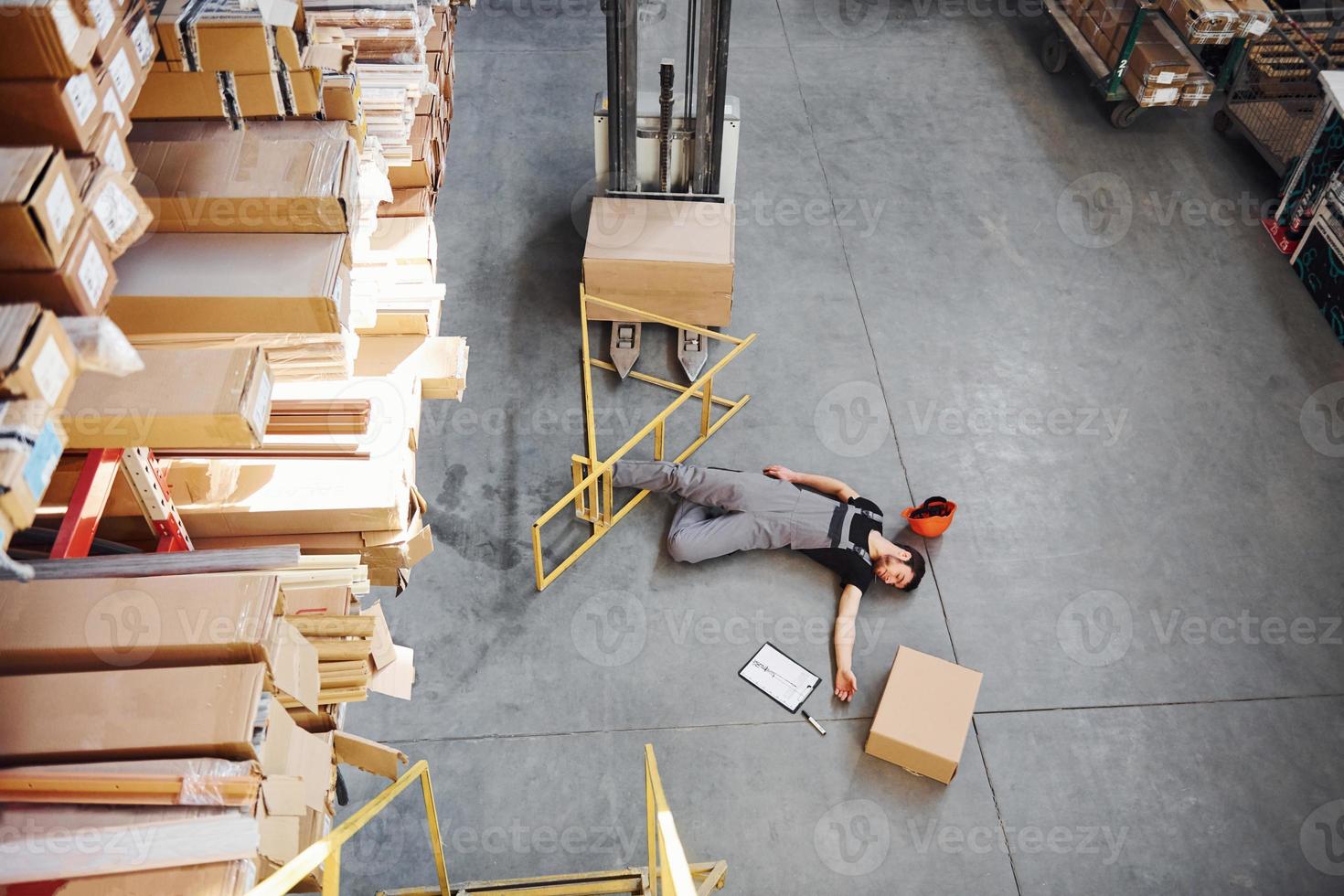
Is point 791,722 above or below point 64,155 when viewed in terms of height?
below

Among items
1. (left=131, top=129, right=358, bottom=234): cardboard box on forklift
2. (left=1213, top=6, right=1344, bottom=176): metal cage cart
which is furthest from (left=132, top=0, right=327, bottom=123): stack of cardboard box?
(left=1213, top=6, right=1344, bottom=176): metal cage cart

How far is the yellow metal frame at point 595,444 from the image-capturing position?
6.34 m

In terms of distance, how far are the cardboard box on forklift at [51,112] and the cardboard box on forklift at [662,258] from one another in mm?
5177

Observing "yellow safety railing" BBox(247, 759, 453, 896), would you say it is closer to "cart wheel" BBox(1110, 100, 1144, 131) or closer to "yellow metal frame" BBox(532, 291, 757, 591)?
"yellow metal frame" BBox(532, 291, 757, 591)

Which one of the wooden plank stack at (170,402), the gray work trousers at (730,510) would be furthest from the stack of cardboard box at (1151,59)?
the wooden plank stack at (170,402)

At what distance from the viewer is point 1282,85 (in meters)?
9.63

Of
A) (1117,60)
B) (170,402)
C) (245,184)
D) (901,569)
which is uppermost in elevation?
(245,184)

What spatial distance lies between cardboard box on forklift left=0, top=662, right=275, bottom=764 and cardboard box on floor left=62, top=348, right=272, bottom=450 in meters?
0.64

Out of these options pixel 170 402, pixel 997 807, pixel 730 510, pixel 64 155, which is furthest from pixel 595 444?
pixel 64 155

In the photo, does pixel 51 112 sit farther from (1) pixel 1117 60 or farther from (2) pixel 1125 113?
(2) pixel 1125 113

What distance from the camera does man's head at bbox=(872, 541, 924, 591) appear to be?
639 centimetres

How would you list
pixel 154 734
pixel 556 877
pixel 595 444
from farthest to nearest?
pixel 595 444 < pixel 556 877 < pixel 154 734

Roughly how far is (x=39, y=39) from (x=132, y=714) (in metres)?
1.67

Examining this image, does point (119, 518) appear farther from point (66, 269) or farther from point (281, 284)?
point (66, 269)
